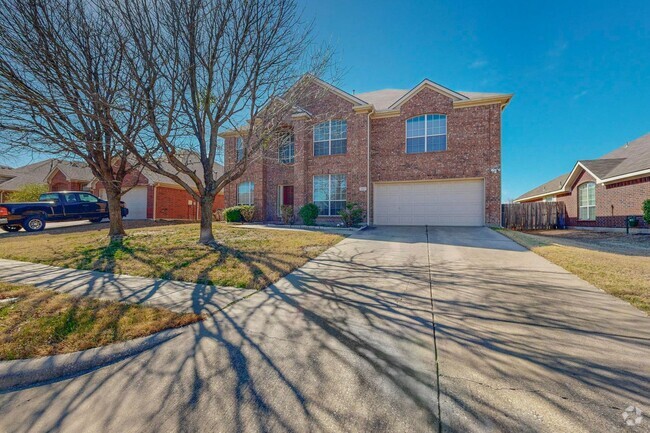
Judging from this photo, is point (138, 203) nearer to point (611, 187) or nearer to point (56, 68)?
point (56, 68)

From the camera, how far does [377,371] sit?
7.79ft

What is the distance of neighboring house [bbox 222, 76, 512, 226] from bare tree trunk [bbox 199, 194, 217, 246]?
Answer: 6005 mm

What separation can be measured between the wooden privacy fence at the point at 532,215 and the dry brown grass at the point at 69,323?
53.2 feet

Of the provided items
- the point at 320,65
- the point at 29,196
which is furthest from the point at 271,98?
the point at 29,196

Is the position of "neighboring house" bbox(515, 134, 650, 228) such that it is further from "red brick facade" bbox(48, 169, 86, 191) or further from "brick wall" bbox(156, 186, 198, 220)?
"red brick facade" bbox(48, 169, 86, 191)

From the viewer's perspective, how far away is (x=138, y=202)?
807 inches

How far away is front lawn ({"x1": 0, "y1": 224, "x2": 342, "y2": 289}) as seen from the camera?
5359 millimetres

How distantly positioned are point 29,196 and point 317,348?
1246 inches

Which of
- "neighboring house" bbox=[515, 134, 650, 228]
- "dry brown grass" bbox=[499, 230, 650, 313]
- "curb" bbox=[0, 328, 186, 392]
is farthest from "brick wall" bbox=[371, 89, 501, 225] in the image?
"curb" bbox=[0, 328, 186, 392]

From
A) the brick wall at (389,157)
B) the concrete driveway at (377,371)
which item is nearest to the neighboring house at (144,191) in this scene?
the brick wall at (389,157)

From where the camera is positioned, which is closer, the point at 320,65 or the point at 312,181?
the point at 320,65

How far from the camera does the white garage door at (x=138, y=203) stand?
66.7ft

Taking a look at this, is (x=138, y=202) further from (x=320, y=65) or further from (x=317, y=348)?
(x=317, y=348)

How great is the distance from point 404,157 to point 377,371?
44.0 ft
